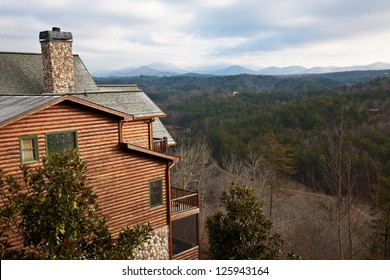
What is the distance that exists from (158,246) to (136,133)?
4.49m

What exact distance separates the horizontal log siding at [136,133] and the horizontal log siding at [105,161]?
54.2 inches

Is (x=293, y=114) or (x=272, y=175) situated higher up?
(x=293, y=114)

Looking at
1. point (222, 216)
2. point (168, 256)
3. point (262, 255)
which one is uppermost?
point (222, 216)

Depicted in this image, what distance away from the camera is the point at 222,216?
39.3 ft

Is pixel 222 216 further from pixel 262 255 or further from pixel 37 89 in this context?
pixel 37 89

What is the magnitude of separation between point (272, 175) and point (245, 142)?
23767 millimetres

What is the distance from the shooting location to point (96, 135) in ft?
39.2

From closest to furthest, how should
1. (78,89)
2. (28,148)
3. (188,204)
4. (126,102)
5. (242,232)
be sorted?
(28,148) → (242,232) → (126,102) → (188,204) → (78,89)

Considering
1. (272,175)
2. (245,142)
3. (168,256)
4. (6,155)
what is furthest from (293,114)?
(6,155)

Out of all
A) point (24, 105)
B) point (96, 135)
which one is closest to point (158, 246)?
point (96, 135)

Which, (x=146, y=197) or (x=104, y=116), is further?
(x=146, y=197)

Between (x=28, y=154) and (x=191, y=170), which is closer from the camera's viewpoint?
(x=28, y=154)

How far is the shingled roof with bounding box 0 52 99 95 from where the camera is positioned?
15.4 m

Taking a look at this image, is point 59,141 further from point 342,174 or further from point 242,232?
point 342,174
